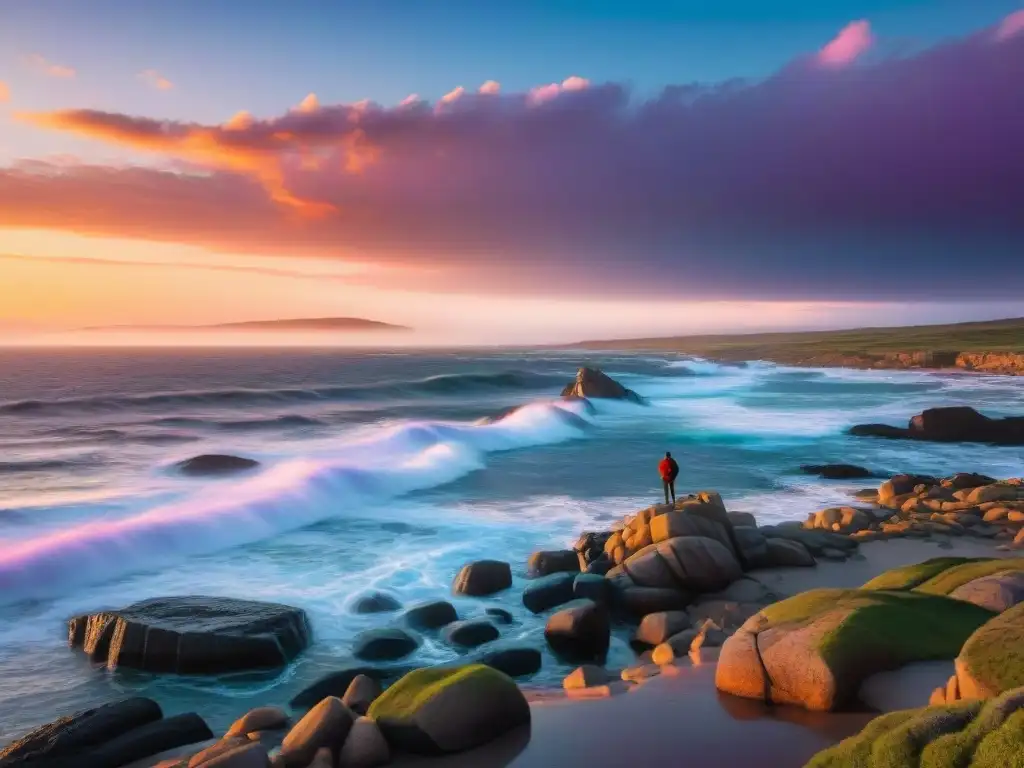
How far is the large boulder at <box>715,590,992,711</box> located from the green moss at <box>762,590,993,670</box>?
0.04 ft

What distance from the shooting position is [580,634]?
11750 millimetres

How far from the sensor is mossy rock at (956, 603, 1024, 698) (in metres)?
6.34

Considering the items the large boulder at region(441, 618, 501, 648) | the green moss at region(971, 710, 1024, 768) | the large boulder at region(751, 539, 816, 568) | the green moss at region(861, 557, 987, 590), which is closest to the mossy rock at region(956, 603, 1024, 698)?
the green moss at region(971, 710, 1024, 768)

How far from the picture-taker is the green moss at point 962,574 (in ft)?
34.9

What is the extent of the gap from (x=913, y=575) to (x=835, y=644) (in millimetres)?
3974

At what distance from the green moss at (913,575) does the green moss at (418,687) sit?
6187mm

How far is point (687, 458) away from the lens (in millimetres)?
33406

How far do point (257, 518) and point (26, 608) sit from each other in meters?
7.60

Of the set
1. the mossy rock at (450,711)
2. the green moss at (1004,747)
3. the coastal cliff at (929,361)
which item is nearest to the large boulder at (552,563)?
the mossy rock at (450,711)

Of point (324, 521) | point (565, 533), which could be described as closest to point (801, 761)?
point (565, 533)

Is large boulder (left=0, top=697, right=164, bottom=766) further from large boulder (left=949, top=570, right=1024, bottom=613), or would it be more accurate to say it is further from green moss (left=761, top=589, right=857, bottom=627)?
large boulder (left=949, top=570, right=1024, bottom=613)

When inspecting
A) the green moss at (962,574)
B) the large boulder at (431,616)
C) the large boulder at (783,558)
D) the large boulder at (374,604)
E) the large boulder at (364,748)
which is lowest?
the large boulder at (374,604)

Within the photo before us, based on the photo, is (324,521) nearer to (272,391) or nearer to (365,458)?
(365,458)

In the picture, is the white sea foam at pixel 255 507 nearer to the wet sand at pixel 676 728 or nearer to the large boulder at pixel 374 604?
the large boulder at pixel 374 604
